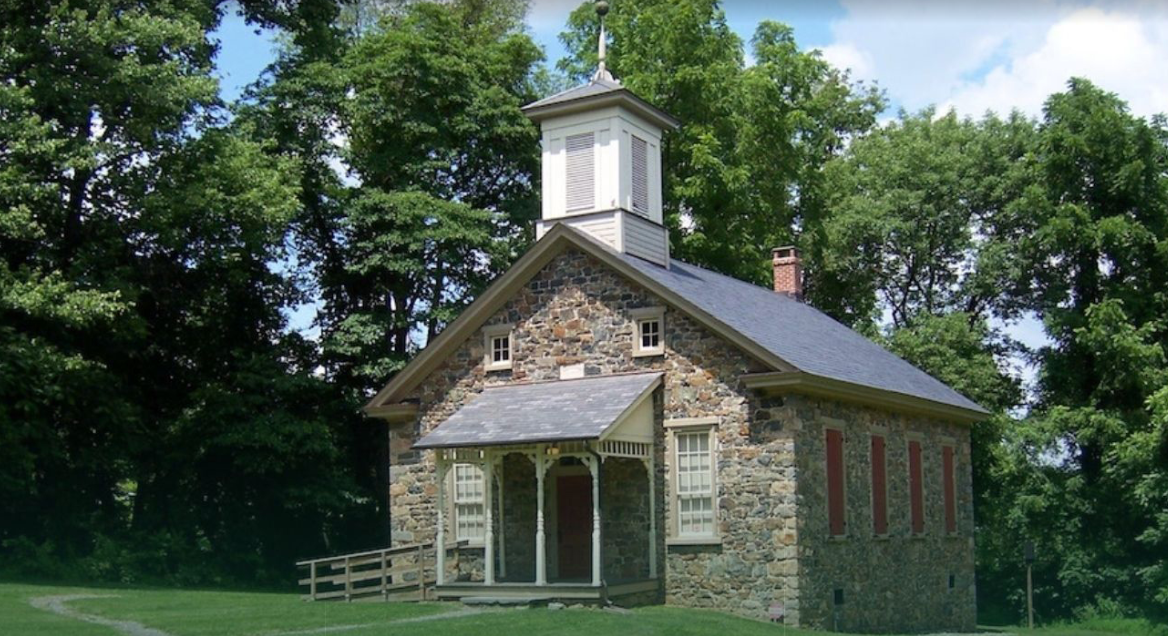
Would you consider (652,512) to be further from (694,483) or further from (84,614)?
(84,614)

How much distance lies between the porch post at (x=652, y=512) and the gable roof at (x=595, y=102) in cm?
681

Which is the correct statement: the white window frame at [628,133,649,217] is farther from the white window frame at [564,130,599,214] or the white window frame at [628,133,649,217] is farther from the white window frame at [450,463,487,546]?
the white window frame at [450,463,487,546]

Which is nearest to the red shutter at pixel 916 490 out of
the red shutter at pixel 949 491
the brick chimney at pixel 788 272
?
the red shutter at pixel 949 491

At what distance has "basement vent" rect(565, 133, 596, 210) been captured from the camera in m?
26.2

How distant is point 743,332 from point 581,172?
5144 millimetres

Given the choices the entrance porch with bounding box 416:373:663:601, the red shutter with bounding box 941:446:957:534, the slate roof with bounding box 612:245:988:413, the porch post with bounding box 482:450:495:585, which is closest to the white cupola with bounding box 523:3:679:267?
the slate roof with bounding box 612:245:988:413

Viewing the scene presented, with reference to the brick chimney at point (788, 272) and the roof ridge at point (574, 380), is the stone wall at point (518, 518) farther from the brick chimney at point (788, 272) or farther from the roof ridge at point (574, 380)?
the brick chimney at point (788, 272)

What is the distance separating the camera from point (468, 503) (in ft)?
→ 84.7

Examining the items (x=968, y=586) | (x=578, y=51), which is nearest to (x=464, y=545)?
(x=968, y=586)

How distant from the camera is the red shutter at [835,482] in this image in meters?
24.1

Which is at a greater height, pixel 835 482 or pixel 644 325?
pixel 644 325

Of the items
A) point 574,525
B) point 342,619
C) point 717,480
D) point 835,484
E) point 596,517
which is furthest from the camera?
point 574,525

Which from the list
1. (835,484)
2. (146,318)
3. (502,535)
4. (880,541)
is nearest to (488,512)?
(502,535)

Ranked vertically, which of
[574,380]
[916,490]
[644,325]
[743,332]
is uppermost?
[644,325]
